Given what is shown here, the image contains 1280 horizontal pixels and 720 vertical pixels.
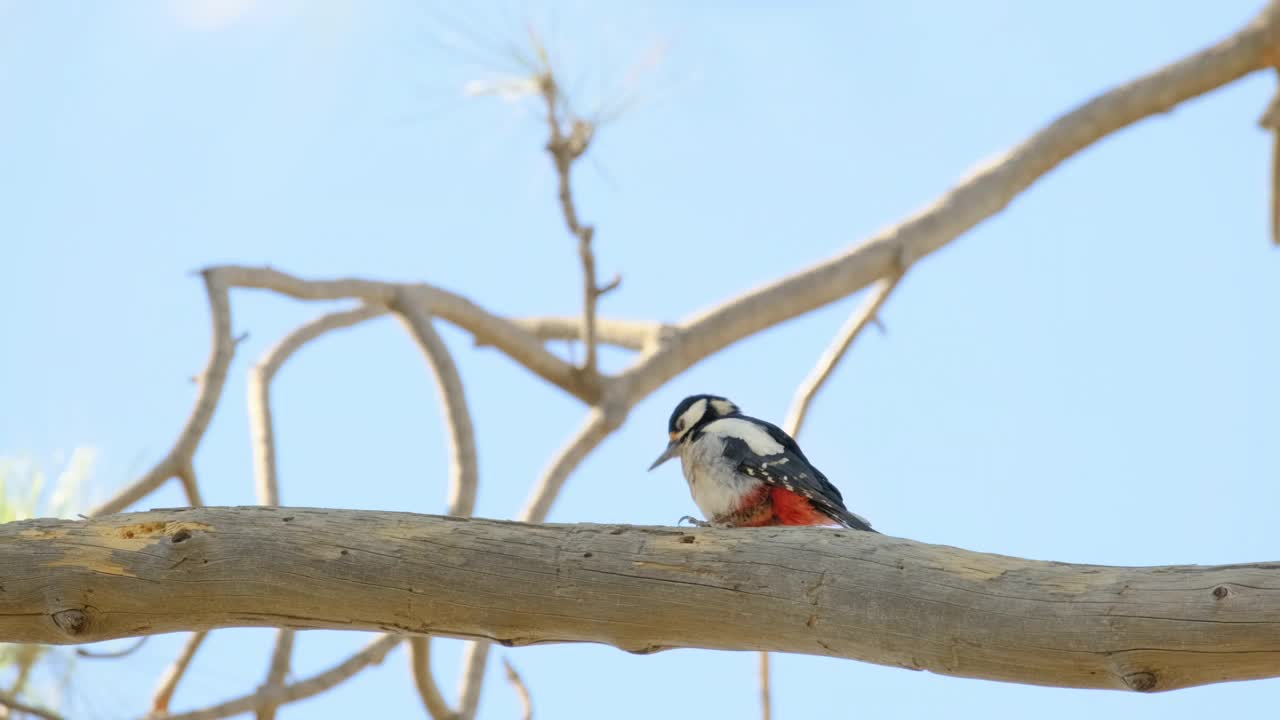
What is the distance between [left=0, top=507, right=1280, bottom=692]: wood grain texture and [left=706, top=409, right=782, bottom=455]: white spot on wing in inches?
46.6

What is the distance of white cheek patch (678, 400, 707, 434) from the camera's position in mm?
4352

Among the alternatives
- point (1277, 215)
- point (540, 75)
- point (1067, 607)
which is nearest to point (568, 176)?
point (540, 75)

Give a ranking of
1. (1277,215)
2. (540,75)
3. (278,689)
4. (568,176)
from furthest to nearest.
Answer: (1277,215) → (540,75) → (568,176) → (278,689)

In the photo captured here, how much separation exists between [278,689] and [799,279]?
8.78 ft

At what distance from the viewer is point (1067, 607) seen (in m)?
2.23

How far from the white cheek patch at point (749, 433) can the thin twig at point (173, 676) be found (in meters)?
1.67

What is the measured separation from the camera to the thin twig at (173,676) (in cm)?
433

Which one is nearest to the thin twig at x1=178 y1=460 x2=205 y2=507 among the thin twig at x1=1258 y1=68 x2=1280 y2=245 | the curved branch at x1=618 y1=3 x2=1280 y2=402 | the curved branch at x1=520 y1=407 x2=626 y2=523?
the curved branch at x1=520 y1=407 x2=626 y2=523

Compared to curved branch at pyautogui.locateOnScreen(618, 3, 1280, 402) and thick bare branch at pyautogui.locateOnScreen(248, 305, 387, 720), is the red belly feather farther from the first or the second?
curved branch at pyautogui.locateOnScreen(618, 3, 1280, 402)

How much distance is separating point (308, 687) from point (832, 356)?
7.14 ft

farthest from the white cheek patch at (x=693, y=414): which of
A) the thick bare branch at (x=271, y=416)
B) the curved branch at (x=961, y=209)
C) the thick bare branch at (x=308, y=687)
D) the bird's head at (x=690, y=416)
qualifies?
the thick bare branch at (x=271, y=416)

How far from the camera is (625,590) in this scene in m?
2.50

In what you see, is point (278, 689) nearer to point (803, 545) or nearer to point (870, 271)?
point (803, 545)

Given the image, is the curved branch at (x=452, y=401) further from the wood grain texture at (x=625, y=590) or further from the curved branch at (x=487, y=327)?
the wood grain texture at (x=625, y=590)
